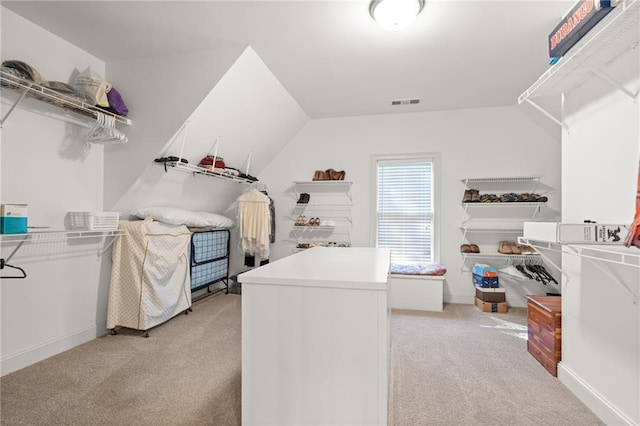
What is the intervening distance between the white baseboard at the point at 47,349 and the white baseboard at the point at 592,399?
12.6 feet

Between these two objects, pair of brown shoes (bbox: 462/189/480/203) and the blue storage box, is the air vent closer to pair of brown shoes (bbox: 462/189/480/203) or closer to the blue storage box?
pair of brown shoes (bbox: 462/189/480/203)

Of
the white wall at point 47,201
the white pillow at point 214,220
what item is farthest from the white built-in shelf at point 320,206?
the white wall at point 47,201

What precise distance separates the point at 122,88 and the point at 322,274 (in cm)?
283

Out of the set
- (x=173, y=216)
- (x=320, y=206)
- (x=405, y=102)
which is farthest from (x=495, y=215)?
(x=173, y=216)

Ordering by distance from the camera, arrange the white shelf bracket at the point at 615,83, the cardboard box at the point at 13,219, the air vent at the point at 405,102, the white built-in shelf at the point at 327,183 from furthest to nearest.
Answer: the white built-in shelf at the point at 327,183
the air vent at the point at 405,102
the cardboard box at the point at 13,219
the white shelf bracket at the point at 615,83

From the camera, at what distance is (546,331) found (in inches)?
91.0

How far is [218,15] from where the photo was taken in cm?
224

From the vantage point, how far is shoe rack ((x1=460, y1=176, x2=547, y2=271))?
3.93 meters

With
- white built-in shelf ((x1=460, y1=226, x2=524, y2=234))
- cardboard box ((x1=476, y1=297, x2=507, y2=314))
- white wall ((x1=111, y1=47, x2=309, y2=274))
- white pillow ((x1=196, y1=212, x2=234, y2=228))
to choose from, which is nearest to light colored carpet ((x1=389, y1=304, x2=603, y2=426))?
cardboard box ((x1=476, y1=297, x2=507, y2=314))

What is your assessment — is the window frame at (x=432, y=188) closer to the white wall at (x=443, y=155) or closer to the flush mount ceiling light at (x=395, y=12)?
the white wall at (x=443, y=155)

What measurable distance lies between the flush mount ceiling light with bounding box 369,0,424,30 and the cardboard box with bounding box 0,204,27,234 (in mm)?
2744

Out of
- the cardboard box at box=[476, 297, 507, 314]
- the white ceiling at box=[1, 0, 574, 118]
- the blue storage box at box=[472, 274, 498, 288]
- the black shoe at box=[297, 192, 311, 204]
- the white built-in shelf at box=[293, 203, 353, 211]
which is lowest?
the cardboard box at box=[476, 297, 507, 314]

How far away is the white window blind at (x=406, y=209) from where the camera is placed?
4469mm

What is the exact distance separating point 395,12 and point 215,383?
9.41ft
